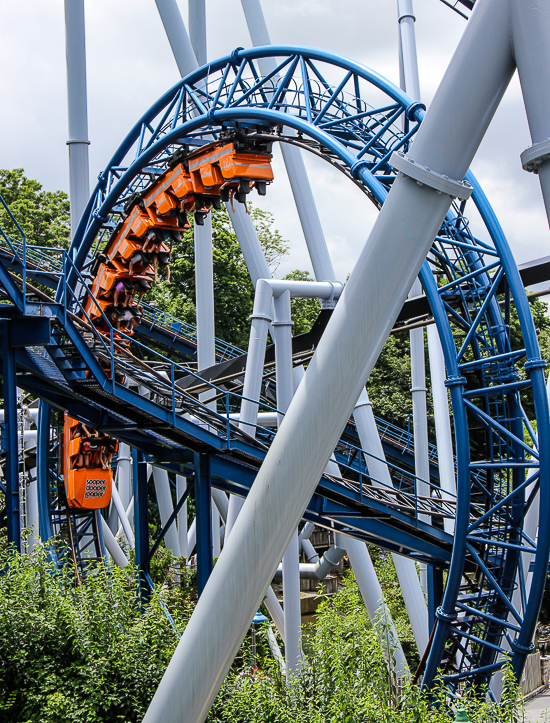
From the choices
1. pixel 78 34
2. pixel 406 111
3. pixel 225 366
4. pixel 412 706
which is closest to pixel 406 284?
pixel 412 706

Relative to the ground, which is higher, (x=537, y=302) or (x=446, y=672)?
(x=537, y=302)

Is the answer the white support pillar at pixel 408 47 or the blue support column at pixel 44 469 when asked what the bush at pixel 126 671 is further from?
the white support pillar at pixel 408 47

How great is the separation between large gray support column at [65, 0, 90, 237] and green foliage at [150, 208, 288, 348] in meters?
14.5

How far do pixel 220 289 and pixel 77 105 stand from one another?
16.0 meters

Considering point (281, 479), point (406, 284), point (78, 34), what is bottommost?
point (281, 479)

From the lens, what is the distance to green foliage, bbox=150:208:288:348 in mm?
28859

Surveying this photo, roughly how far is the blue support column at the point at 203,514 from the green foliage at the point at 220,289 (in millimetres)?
18134

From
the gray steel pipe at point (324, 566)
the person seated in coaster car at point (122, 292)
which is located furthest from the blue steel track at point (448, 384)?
the gray steel pipe at point (324, 566)

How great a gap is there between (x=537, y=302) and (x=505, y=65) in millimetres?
29324

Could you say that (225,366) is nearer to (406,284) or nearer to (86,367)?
(86,367)

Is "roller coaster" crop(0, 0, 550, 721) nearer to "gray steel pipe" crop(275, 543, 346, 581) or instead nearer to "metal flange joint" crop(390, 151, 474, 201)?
"metal flange joint" crop(390, 151, 474, 201)

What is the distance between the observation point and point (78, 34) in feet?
43.9

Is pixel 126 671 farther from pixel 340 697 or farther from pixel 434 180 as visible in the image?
pixel 434 180

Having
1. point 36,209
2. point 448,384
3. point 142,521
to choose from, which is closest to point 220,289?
point 36,209
